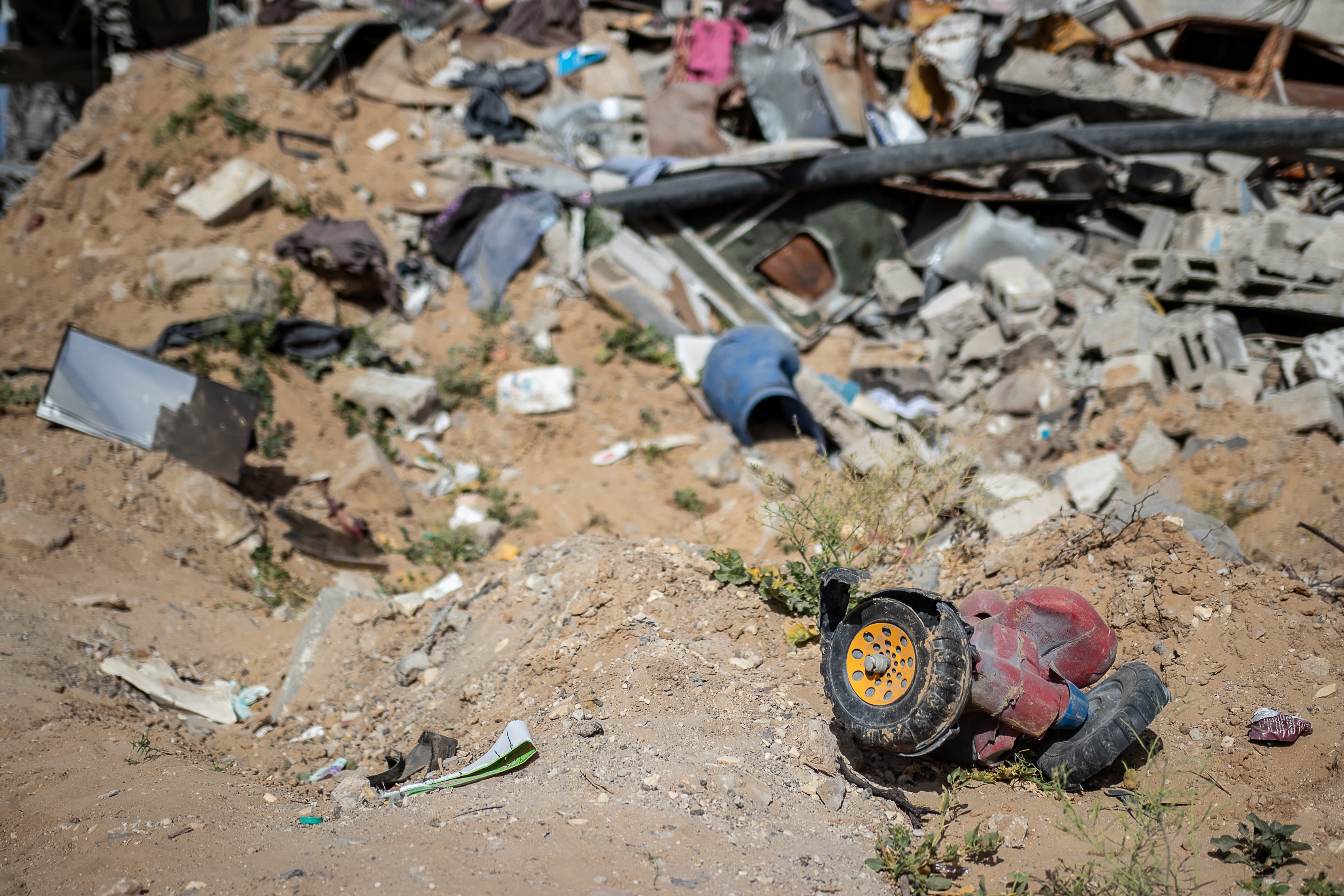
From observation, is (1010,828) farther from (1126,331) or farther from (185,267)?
(185,267)

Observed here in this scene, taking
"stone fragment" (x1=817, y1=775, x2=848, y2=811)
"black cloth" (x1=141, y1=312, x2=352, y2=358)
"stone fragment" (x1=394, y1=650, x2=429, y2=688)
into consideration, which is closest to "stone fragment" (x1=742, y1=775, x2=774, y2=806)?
"stone fragment" (x1=817, y1=775, x2=848, y2=811)

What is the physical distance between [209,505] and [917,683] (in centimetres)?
Result: 424

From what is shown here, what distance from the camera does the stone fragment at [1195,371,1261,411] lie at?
17.7ft

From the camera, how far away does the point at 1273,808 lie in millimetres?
Answer: 2170

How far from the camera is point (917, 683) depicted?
2.01 meters

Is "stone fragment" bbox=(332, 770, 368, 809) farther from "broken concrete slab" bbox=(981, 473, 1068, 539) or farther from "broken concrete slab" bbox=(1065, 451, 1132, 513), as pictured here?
"broken concrete slab" bbox=(1065, 451, 1132, 513)

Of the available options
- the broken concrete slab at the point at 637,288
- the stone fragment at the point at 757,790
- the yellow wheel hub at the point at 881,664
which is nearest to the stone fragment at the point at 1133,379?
the broken concrete slab at the point at 637,288

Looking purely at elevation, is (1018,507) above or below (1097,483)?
above

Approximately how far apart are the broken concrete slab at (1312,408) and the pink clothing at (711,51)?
6.02 metres

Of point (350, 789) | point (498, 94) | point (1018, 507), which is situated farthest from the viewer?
point (498, 94)

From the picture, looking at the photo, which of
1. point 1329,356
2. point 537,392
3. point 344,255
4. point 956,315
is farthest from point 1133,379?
point 344,255

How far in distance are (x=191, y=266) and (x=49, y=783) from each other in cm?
474

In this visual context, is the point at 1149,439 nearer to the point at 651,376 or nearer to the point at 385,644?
the point at 651,376

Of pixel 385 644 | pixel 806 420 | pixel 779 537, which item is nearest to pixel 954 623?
pixel 779 537
